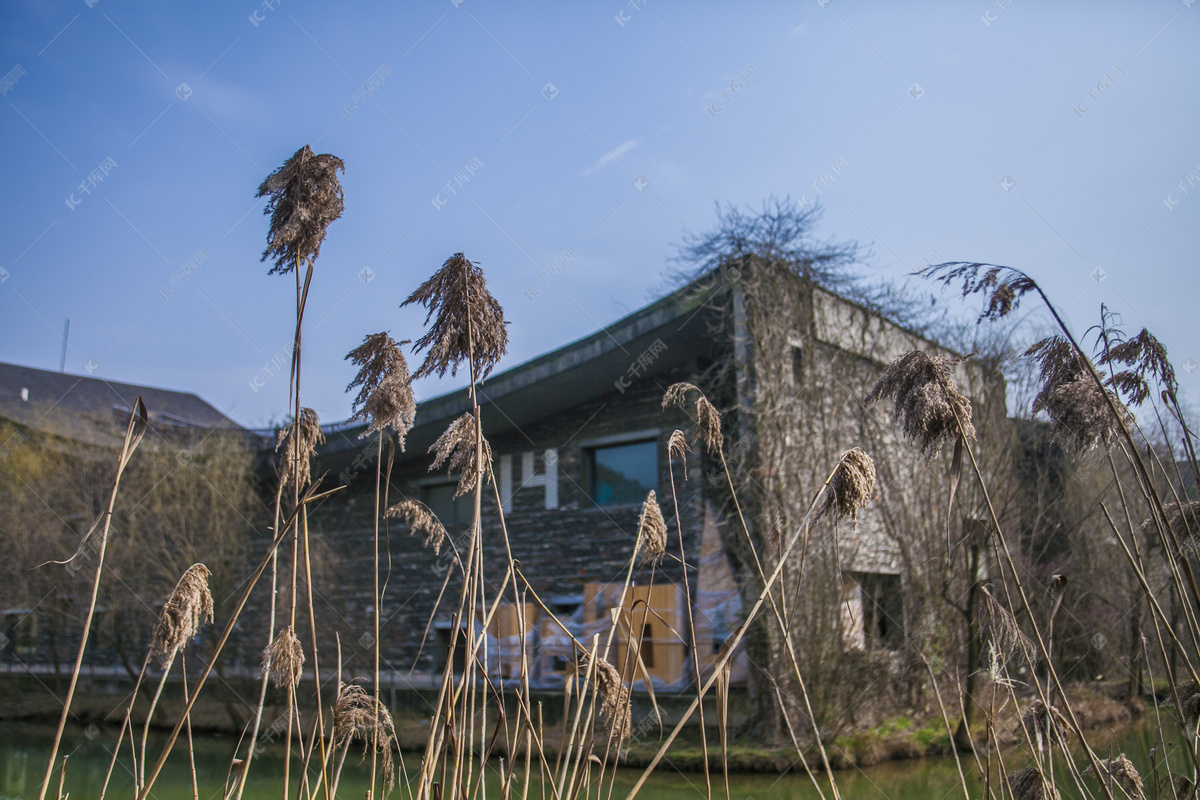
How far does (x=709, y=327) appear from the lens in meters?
9.73

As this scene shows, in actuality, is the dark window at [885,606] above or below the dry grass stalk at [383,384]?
below

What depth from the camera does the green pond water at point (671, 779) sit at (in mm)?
7090

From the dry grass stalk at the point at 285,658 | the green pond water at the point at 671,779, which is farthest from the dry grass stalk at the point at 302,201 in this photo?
the green pond water at the point at 671,779

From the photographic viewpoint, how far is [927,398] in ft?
7.23

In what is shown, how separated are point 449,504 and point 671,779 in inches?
238

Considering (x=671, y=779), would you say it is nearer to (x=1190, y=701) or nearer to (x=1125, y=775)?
(x=1190, y=701)

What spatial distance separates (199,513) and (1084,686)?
1234 centimetres

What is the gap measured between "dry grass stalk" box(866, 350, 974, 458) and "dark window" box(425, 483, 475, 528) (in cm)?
1046

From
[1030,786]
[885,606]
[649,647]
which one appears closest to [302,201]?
[1030,786]

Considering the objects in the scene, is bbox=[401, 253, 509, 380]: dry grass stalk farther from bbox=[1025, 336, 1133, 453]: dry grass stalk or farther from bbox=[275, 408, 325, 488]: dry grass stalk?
bbox=[1025, 336, 1133, 453]: dry grass stalk

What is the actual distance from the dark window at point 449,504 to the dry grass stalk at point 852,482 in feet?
34.6

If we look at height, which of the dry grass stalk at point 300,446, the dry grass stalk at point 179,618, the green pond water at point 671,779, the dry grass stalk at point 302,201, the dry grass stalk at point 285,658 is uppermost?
the dry grass stalk at point 302,201

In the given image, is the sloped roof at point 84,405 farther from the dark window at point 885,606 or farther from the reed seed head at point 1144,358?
the reed seed head at point 1144,358

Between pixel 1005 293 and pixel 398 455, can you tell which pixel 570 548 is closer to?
pixel 398 455
